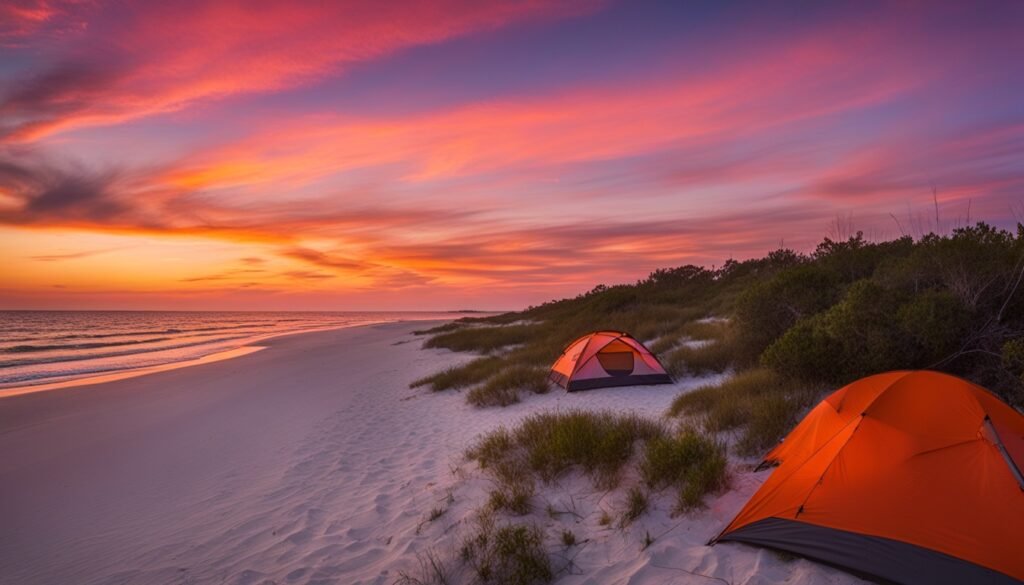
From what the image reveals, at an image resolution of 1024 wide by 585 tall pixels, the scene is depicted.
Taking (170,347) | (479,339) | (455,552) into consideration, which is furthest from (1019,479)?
(170,347)

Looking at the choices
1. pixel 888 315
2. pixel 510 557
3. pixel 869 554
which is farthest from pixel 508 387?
pixel 869 554

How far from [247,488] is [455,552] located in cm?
433

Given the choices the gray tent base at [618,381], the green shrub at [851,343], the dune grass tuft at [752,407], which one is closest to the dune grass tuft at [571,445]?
the dune grass tuft at [752,407]

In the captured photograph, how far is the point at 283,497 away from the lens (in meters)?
7.23

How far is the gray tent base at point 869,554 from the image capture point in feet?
12.3

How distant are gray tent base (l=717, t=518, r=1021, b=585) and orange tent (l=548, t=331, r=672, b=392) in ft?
26.6

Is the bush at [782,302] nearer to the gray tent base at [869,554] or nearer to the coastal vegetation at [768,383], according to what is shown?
the coastal vegetation at [768,383]

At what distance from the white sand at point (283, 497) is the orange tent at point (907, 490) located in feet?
1.08

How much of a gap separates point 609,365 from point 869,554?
29.6ft

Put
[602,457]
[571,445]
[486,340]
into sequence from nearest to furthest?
[602,457], [571,445], [486,340]

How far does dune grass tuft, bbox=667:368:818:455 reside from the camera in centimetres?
633

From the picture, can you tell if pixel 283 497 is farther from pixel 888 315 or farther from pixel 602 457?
pixel 888 315

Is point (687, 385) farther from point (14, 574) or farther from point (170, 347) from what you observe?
point (170, 347)

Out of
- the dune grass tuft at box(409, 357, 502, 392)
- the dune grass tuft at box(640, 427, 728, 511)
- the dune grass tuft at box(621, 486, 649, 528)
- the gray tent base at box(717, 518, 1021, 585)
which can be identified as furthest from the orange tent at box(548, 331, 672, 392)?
the gray tent base at box(717, 518, 1021, 585)
